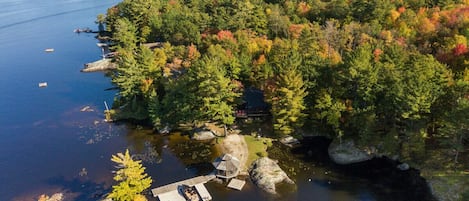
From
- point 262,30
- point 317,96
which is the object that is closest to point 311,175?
point 317,96

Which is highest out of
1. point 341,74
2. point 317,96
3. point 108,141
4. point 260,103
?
point 341,74

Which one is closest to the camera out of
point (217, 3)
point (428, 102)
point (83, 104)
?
point (428, 102)

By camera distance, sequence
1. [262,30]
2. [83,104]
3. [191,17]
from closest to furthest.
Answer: [83,104]
[262,30]
[191,17]

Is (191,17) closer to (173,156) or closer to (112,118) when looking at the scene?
(112,118)

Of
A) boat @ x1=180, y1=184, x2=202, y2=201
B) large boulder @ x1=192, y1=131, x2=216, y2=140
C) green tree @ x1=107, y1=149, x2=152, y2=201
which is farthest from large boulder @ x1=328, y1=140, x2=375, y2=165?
green tree @ x1=107, y1=149, x2=152, y2=201

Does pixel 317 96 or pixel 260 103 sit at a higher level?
pixel 317 96

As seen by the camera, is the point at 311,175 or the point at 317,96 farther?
the point at 317,96

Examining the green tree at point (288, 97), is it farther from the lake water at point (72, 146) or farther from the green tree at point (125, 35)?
the green tree at point (125, 35)
